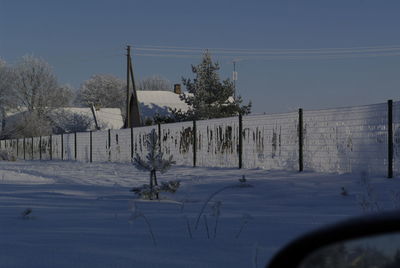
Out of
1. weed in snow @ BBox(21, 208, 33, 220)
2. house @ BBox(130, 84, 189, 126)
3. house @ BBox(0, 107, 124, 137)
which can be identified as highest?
house @ BBox(130, 84, 189, 126)

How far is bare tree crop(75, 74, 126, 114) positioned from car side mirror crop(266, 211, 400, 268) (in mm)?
81130

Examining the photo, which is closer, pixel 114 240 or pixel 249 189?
pixel 114 240

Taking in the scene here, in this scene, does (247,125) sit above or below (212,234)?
above

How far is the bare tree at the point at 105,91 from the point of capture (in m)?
82.0

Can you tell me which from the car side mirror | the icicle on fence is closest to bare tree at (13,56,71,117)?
the icicle on fence

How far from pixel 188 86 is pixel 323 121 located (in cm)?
2729

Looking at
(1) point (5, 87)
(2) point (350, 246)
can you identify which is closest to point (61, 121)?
(1) point (5, 87)

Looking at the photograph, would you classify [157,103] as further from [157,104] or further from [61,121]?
[61,121]

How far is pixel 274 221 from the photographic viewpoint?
5246 millimetres

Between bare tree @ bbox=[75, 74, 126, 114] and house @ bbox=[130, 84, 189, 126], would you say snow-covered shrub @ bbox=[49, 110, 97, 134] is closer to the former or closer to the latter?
house @ bbox=[130, 84, 189, 126]

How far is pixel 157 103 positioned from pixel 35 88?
1363 cm

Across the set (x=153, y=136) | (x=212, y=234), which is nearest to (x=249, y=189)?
(x=153, y=136)

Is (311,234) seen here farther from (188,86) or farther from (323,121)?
(188,86)

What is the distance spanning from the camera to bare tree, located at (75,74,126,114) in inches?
3228
